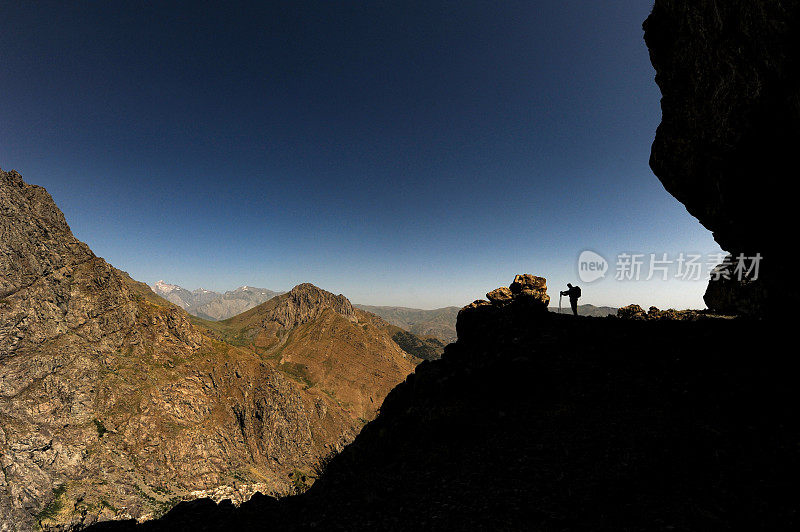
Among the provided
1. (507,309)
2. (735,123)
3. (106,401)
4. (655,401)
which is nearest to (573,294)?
(507,309)

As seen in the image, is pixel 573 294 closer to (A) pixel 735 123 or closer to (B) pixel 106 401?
(A) pixel 735 123

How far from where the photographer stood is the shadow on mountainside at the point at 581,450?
6.97 m

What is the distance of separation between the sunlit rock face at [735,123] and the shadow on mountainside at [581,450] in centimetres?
801

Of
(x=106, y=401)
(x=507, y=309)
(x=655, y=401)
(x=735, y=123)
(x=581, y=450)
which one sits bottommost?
(x=106, y=401)

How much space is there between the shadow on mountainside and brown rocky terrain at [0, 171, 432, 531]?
93606 millimetres

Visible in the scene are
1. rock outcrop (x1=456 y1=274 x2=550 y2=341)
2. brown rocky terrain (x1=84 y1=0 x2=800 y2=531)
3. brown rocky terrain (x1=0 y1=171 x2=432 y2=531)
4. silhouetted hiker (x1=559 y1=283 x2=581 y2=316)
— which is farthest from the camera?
brown rocky terrain (x1=0 y1=171 x2=432 y2=531)

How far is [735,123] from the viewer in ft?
56.4

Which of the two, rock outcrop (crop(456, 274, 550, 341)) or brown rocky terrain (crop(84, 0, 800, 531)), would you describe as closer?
brown rocky terrain (crop(84, 0, 800, 531))

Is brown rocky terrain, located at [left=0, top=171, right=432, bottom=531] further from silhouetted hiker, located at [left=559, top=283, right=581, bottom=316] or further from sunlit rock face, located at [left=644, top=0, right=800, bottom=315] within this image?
sunlit rock face, located at [left=644, top=0, right=800, bottom=315]

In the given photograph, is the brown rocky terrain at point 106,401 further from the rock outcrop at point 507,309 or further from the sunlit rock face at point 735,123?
the sunlit rock face at point 735,123

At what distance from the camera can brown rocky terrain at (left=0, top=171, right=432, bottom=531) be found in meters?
106

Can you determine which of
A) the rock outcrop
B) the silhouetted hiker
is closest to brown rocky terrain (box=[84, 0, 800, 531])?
the rock outcrop

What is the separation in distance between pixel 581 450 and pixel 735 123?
2123 centimetres

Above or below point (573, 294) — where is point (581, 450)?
below
